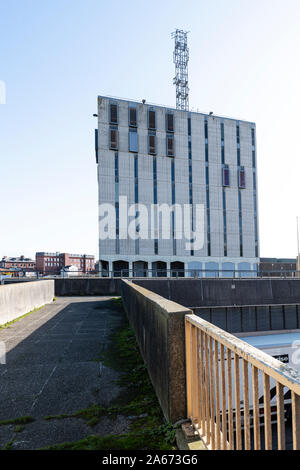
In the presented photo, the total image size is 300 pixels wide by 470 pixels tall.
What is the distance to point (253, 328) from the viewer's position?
17.2 meters

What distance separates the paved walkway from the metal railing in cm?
113

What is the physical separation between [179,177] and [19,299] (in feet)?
146

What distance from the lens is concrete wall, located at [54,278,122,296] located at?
19531 millimetres

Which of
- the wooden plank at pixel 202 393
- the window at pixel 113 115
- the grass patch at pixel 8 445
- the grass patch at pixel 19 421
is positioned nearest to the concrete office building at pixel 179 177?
the window at pixel 113 115

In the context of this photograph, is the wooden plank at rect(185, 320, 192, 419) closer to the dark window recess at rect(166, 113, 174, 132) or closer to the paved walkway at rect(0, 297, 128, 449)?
the paved walkway at rect(0, 297, 128, 449)

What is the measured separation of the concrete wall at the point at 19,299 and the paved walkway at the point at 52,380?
578 mm

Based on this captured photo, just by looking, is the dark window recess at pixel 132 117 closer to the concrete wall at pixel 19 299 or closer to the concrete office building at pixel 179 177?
the concrete office building at pixel 179 177

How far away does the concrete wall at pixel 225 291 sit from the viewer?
1794 centimetres

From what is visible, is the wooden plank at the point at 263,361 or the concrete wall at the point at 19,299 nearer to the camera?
the wooden plank at the point at 263,361

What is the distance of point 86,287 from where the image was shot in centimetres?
1977

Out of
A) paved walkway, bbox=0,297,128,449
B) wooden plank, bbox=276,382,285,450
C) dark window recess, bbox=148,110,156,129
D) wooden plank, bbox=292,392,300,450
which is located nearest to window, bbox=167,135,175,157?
dark window recess, bbox=148,110,156,129
